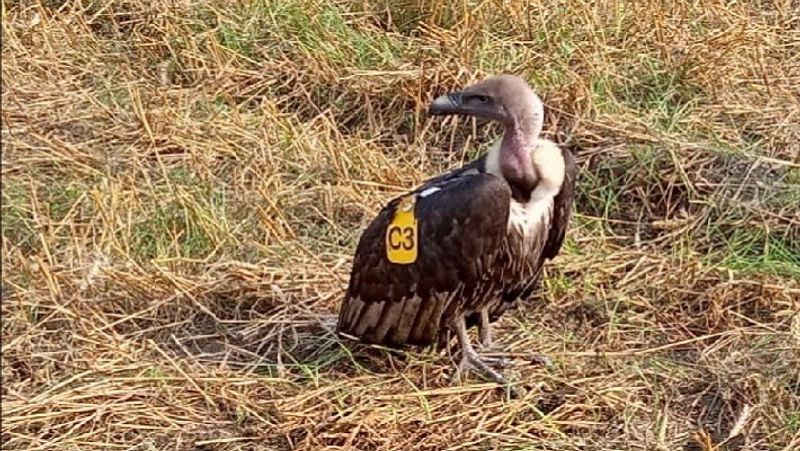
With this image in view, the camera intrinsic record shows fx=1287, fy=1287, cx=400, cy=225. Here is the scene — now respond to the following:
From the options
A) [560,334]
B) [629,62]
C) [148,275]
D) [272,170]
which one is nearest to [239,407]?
[148,275]

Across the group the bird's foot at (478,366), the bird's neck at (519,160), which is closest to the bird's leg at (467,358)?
the bird's foot at (478,366)

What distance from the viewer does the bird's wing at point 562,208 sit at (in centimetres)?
289

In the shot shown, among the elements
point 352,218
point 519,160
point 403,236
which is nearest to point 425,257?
point 403,236

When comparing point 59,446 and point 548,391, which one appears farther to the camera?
point 548,391

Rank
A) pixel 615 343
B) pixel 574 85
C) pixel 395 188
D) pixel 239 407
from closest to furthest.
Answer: pixel 239 407
pixel 615 343
pixel 395 188
pixel 574 85

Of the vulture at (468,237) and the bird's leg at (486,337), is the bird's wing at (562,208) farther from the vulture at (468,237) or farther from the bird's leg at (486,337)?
the bird's leg at (486,337)

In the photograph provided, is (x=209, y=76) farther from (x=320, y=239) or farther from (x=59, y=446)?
(x=59, y=446)

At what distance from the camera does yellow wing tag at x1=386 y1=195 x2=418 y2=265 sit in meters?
2.78

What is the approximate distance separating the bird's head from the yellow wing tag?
0.25 meters

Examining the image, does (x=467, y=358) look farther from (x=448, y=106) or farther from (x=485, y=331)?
(x=448, y=106)

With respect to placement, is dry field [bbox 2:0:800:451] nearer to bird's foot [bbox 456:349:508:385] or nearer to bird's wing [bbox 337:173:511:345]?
bird's foot [bbox 456:349:508:385]

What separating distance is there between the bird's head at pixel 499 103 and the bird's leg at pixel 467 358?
46 centimetres

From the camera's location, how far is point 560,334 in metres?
3.20

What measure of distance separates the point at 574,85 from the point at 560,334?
4.21ft
